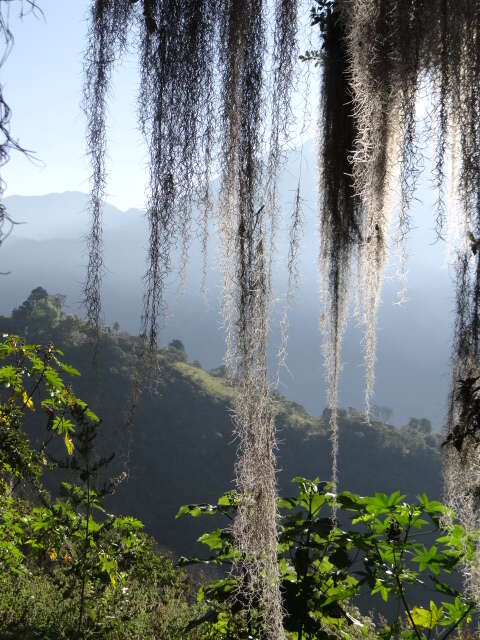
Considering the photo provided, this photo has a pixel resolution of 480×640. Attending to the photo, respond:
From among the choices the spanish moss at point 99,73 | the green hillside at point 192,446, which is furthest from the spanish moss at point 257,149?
the green hillside at point 192,446

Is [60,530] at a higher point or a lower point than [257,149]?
lower

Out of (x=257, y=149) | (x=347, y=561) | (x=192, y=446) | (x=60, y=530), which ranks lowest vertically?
(x=192, y=446)

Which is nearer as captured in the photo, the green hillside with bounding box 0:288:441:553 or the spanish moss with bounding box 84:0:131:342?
the spanish moss with bounding box 84:0:131:342

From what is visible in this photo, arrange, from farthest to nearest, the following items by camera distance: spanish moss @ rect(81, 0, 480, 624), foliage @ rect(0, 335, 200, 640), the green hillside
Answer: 1. the green hillside
2. foliage @ rect(0, 335, 200, 640)
3. spanish moss @ rect(81, 0, 480, 624)

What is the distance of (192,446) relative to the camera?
3694 cm

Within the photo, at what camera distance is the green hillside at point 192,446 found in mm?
33500

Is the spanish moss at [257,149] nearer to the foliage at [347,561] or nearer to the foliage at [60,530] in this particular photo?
the foliage at [347,561]

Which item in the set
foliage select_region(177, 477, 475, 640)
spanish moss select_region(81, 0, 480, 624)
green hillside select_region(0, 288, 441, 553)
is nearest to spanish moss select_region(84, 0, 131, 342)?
spanish moss select_region(81, 0, 480, 624)

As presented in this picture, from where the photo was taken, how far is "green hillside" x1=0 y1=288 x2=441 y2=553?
33.5 meters

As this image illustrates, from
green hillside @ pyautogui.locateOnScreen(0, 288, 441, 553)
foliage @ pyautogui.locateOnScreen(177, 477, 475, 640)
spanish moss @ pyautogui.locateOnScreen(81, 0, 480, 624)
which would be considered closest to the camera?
spanish moss @ pyautogui.locateOnScreen(81, 0, 480, 624)

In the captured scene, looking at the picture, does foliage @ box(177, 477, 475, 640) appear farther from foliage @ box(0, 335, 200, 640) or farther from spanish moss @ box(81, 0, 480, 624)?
foliage @ box(0, 335, 200, 640)

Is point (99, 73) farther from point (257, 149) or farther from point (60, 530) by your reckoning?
point (60, 530)

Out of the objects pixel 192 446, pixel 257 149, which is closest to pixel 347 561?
pixel 257 149

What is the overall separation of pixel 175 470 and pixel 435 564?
36111 mm
